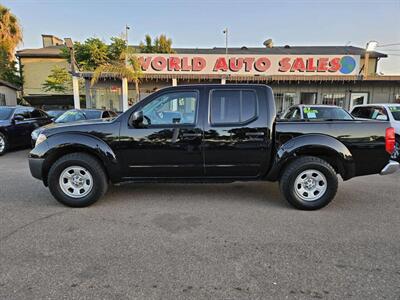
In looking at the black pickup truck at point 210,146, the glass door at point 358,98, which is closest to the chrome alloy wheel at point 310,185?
the black pickup truck at point 210,146

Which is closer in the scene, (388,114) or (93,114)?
(388,114)

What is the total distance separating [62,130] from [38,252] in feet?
6.43

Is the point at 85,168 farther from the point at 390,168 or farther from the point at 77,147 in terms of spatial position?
the point at 390,168

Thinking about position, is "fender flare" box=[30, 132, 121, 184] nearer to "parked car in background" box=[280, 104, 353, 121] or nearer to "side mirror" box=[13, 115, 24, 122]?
"side mirror" box=[13, 115, 24, 122]

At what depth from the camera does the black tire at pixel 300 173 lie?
4.16 metres

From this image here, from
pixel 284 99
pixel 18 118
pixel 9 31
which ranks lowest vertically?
pixel 18 118

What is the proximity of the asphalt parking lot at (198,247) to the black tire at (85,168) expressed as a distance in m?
0.17

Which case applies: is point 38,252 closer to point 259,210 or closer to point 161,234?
point 161,234

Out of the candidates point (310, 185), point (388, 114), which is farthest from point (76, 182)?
point (388, 114)

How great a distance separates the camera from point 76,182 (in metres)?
4.30

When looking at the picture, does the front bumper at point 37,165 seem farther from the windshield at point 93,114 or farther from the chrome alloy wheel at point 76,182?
the windshield at point 93,114

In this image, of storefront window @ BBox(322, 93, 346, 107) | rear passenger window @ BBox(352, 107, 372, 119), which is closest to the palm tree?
storefront window @ BBox(322, 93, 346, 107)

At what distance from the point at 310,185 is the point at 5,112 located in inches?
391

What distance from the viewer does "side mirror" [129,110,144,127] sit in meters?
4.13
